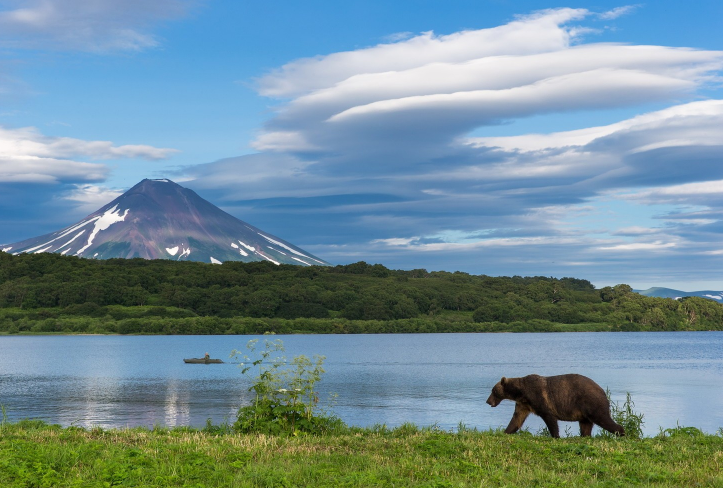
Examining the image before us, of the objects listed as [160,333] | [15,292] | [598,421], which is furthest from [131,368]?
[15,292]

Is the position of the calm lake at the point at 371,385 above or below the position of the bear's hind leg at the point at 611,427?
below

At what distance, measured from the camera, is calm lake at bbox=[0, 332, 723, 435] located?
3706 centimetres

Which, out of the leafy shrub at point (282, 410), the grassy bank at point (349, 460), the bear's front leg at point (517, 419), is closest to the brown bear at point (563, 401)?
the bear's front leg at point (517, 419)

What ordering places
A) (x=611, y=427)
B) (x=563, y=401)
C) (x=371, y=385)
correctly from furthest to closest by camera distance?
1. (x=371, y=385)
2. (x=563, y=401)
3. (x=611, y=427)

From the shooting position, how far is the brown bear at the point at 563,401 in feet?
55.3

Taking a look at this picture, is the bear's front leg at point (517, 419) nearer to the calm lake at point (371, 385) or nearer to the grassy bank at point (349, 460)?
the grassy bank at point (349, 460)

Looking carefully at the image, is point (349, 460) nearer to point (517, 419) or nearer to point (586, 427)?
point (517, 419)

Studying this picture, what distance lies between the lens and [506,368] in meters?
74.3

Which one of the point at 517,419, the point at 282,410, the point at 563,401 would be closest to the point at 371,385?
the point at 517,419

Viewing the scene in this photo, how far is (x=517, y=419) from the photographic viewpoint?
17.7 metres

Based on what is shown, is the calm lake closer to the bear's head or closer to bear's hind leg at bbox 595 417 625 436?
the bear's head

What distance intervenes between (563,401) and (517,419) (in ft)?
4.30

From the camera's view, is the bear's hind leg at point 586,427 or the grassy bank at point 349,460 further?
the bear's hind leg at point 586,427

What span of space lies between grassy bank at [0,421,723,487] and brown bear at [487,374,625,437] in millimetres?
1032
